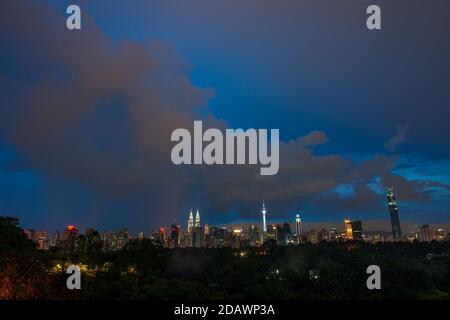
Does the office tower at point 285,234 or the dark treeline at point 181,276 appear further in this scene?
the office tower at point 285,234

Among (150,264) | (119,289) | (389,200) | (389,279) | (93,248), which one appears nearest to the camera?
(119,289)

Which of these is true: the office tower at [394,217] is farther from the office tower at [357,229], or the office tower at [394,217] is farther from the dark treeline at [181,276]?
the dark treeline at [181,276]

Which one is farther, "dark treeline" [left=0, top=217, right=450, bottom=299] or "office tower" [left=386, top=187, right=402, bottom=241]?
"office tower" [left=386, top=187, right=402, bottom=241]

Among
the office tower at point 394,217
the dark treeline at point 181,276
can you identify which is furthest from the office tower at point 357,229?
the dark treeline at point 181,276

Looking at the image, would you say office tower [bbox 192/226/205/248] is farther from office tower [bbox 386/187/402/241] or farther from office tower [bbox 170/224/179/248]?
office tower [bbox 386/187/402/241]

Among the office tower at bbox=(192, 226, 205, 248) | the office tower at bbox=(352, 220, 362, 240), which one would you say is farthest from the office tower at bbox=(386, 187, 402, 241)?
the office tower at bbox=(192, 226, 205, 248)

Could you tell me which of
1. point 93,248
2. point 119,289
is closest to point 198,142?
point 119,289

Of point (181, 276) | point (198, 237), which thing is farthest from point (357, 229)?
point (181, 276)

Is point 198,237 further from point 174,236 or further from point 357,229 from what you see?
point 357,229
